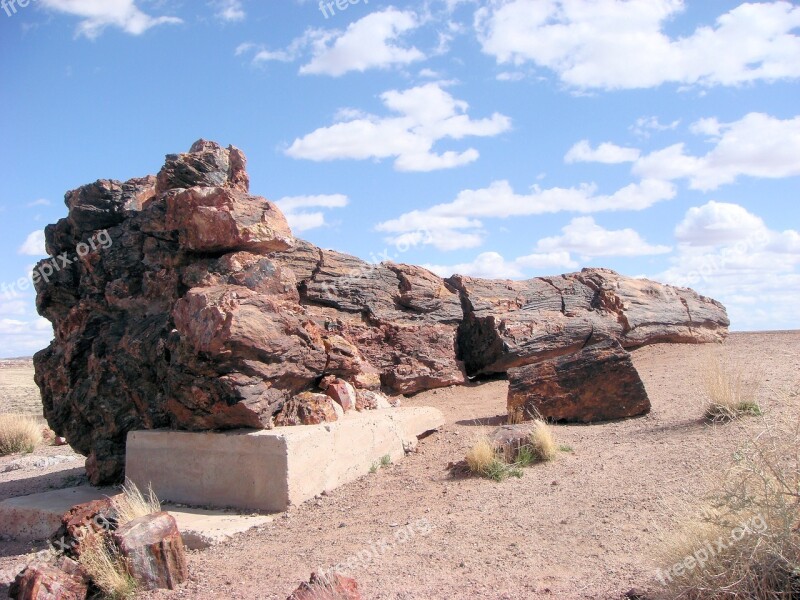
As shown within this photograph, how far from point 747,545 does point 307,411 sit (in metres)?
4.92

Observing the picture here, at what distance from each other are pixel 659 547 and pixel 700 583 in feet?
1.55

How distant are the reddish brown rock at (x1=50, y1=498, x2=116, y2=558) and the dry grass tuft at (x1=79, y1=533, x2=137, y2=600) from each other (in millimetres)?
245

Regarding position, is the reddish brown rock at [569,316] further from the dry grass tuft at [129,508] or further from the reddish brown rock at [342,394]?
the dry grass tuft at [129,508]

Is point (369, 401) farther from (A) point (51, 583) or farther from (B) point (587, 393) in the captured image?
(A) point (51, 583)

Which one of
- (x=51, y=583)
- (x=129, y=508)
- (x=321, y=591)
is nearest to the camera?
(x=321, y=591)

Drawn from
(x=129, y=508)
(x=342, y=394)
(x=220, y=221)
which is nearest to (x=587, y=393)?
(x=342, y=394)

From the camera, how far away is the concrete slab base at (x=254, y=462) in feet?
23.4

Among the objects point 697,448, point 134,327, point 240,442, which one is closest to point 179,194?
point 134,327

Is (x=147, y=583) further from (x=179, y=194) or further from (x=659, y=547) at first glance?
(x=179, y=194)

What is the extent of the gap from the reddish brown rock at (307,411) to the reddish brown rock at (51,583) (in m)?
2.57

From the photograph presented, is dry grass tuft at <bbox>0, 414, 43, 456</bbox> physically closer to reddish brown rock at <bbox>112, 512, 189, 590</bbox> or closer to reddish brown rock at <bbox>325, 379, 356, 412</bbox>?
reddish brown rock at <bbox>325, 379, 356, 412</bbox>

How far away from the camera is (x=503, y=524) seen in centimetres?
615

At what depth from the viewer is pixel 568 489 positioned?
22.5 feet

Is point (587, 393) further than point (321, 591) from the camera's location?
Yes
